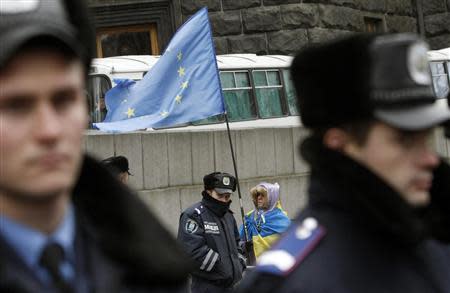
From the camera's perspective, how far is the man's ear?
3098 millimetres

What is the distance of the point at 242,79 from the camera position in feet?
59.9

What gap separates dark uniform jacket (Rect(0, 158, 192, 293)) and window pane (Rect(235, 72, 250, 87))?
15.7 meters

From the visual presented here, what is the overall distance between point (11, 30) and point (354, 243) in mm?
1209

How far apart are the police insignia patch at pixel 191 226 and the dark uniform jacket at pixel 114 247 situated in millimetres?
7297

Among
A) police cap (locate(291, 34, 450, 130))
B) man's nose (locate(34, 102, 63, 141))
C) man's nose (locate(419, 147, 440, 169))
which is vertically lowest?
man's nose (locate(419, 147, 440, 169))

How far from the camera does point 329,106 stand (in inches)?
123

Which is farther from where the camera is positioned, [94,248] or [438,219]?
[438,219]

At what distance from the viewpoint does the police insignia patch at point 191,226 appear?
9.71 metres

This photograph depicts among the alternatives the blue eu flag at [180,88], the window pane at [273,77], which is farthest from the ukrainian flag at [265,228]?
the window pane at [273,77]

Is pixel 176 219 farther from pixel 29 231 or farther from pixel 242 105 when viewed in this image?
pixel 29 231

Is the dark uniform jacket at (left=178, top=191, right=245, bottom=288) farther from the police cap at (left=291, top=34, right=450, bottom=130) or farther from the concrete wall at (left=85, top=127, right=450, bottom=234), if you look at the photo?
the police cap at (left=291, top=34, right=450, bottom=130)

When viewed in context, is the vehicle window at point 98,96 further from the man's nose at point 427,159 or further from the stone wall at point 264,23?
the man's nose at point 427,159

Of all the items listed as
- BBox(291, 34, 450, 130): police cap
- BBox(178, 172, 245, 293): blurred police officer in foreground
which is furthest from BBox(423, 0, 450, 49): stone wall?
BBox(291, 34, 450, 130): police cap

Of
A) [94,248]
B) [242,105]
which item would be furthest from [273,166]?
[94,248]
